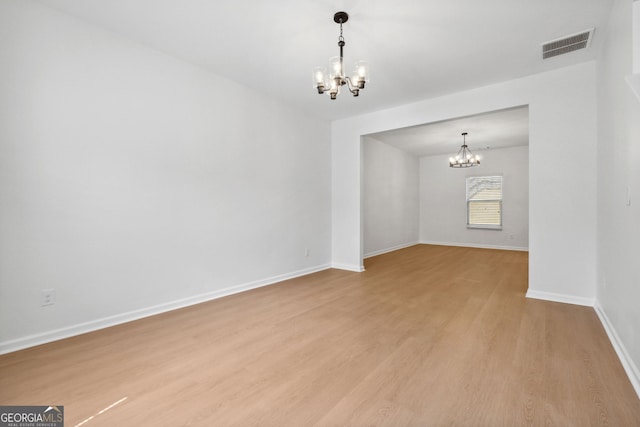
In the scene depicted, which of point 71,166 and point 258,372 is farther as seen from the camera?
point 71,166

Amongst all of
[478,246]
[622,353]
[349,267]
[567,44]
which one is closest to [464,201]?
[478,246]

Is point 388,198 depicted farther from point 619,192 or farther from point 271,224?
point 619,192

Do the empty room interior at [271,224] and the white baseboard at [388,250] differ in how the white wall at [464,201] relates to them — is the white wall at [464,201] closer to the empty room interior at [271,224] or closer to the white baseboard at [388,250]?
the white baseboard at [388,250]

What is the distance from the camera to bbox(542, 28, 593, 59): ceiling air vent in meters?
2.85

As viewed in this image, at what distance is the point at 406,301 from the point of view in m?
3.53

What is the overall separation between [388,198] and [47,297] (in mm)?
6823

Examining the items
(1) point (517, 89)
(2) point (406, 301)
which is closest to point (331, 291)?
(2) point (406, 301)

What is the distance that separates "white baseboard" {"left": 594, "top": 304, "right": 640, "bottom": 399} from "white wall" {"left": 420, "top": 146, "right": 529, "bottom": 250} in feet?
18.0

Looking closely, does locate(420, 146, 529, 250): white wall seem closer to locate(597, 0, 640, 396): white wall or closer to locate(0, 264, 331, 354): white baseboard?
locate(597, 0, 640, 396): white wall

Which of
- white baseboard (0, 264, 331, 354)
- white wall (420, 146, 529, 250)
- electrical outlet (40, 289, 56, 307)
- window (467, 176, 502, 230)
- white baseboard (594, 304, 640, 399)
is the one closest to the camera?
white baseboard (594, 304, 640, 399)

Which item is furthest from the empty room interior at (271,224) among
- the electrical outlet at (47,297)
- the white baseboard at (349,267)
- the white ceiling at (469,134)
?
the white ceiling at (469,134)

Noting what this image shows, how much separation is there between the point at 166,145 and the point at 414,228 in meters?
7.63

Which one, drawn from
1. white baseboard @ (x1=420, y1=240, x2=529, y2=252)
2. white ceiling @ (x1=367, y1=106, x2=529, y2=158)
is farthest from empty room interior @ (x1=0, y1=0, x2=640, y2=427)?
white baseboard @ (x1=420, y1=240, x2=529, y2=252)

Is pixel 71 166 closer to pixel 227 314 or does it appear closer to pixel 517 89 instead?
pixel 227 314
